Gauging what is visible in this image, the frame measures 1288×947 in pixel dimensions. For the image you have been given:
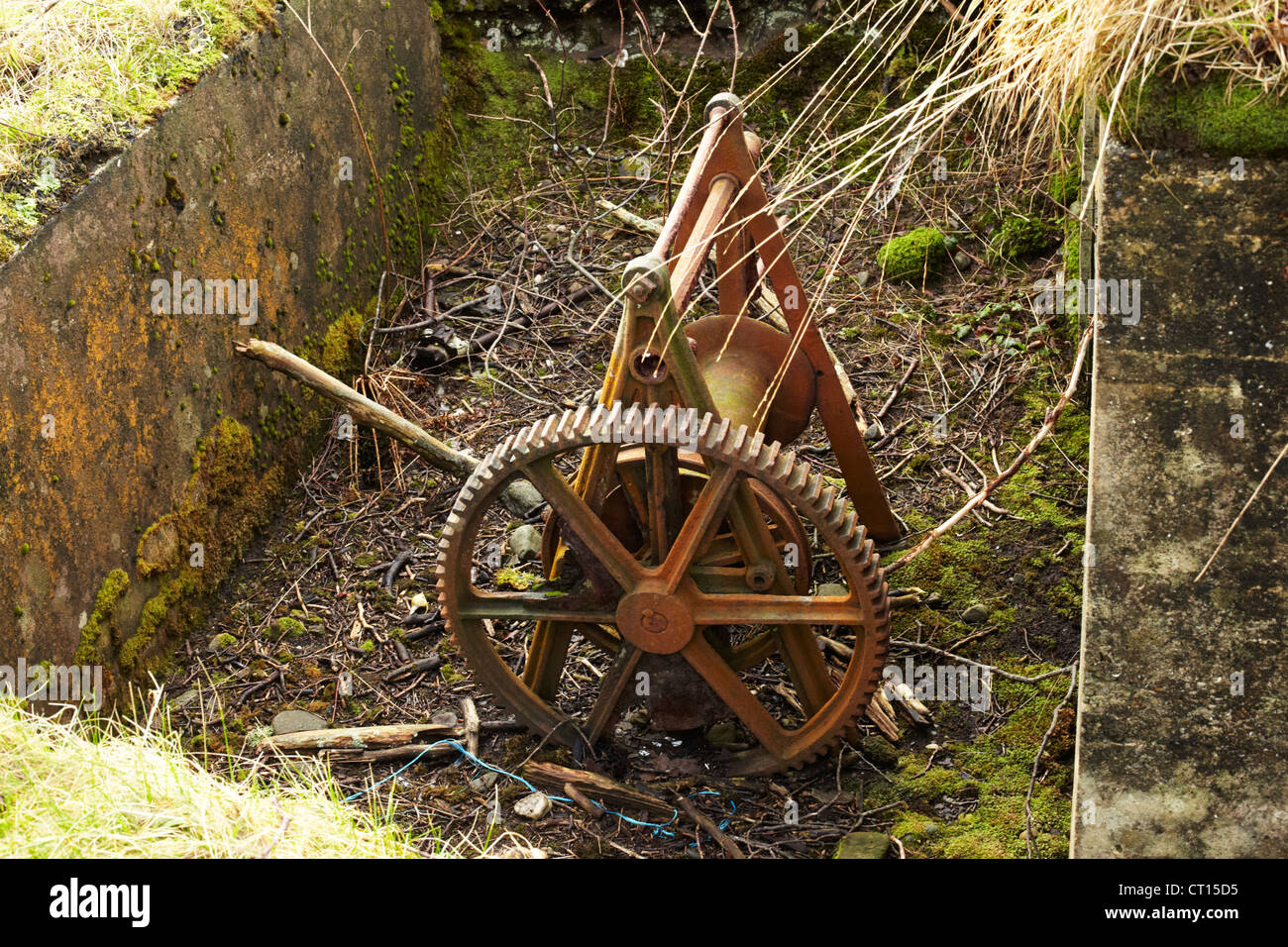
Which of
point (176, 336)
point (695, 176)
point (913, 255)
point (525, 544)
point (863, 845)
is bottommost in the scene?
point (863, 845)

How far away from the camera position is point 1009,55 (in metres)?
2.99

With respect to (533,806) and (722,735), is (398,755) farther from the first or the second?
(722,735)

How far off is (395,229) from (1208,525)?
4.51 metres

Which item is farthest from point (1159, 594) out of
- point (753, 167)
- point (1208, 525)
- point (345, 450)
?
point (345, 450)

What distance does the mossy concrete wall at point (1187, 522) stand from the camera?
2455 mm

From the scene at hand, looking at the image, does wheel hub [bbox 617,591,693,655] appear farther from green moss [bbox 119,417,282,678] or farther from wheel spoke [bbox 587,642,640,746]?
green moss [bbox 119,417,282,678]

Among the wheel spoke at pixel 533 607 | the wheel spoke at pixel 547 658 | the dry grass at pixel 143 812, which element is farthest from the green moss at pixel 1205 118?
the dry grass at pixel 143 812

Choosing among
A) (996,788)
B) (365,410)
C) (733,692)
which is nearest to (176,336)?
(365,410)

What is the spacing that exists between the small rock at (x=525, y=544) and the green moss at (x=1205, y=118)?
8.93 feet

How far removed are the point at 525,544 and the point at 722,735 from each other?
4.02 feet

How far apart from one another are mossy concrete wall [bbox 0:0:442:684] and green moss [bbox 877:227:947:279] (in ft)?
8.26

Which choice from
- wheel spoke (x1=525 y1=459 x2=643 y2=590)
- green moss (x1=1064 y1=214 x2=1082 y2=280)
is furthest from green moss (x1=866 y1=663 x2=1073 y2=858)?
green moss (x1=1064 y1=214 x2=1082 y2=280)

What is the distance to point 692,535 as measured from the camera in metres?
3.43

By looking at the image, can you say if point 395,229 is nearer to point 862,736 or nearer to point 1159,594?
point 862,736
